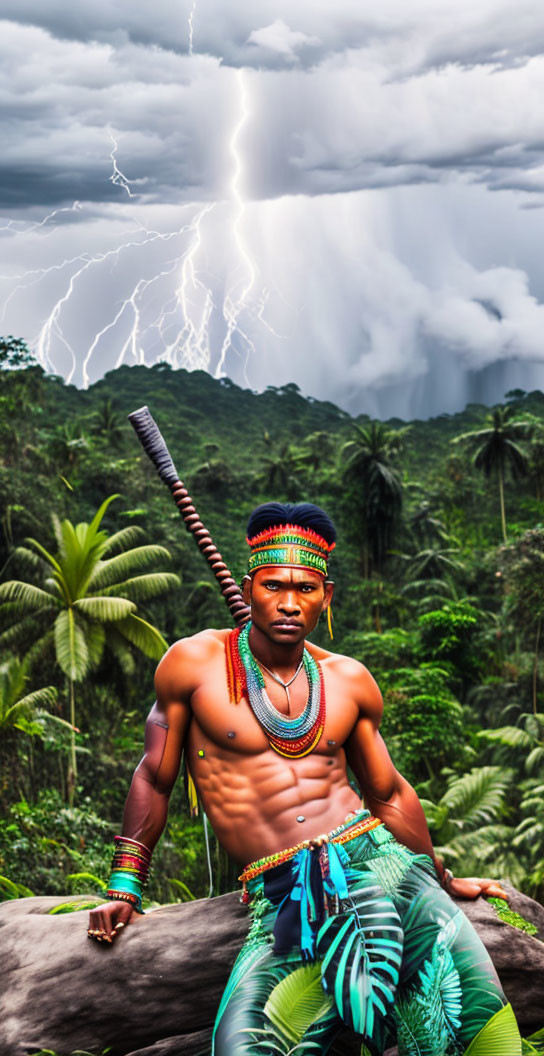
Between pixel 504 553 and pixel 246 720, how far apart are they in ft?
77.4

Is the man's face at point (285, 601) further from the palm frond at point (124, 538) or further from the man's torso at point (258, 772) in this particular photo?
the palm frond at point (124, 538)

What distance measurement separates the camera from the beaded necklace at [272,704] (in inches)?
145

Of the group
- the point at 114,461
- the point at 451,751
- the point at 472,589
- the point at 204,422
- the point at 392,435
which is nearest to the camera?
the point at 451,751

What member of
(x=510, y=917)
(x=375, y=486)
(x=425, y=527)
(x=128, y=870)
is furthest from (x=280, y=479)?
(x=128, y=870)

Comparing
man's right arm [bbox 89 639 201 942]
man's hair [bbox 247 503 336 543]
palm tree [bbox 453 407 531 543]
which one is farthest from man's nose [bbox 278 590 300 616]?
palm tree [bbox 453 407 531 543]

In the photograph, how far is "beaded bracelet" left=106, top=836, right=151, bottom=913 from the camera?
3783mm

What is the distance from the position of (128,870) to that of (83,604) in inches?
671

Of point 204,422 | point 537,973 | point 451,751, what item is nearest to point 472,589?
point 451,751

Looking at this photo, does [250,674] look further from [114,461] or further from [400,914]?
[114,461]

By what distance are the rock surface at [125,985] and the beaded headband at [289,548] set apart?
1.54 meters

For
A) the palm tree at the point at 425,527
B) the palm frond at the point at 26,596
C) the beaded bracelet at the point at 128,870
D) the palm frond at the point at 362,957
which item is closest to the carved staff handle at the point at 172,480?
the beaded bracelet at the point at 128,870

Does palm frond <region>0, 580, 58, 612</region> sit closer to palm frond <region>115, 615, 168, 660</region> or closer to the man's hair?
palm frond <region>115, 615, 168, 660</region>

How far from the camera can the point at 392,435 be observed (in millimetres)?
40219

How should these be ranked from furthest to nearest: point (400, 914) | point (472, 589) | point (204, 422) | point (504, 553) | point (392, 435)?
point (204, 422), point (392, 435), point (472, 589), point (504, 553), point (400, 914)
